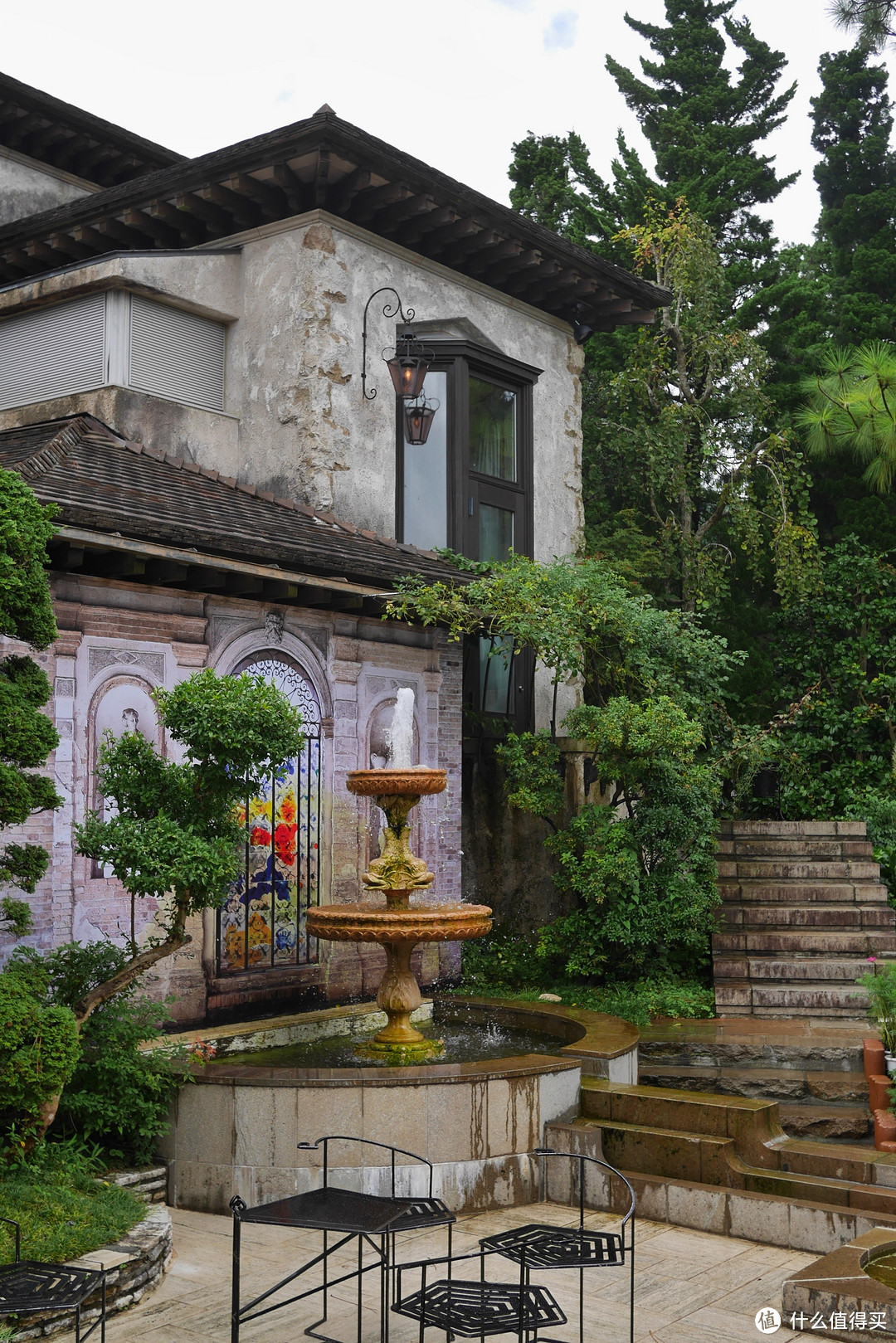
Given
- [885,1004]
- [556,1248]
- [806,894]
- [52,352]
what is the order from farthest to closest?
[806,894]
[52,352]
[885,1004]
[556,1248]

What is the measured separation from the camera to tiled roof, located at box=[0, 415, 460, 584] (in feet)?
28.4

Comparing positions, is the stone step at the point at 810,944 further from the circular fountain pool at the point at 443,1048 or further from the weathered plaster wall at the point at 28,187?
the weathered plaster wall at the point at 28,187

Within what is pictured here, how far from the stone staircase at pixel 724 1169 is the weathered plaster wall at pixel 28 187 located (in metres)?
11.6

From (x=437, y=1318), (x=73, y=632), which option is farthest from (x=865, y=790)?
(x=437, y=1318)

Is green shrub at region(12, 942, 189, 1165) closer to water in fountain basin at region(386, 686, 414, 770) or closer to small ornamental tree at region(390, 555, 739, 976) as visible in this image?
water in fountain basin at region(386, 686, 414, 770)

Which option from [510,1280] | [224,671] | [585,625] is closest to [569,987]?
[585,625]

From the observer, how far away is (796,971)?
12.0m

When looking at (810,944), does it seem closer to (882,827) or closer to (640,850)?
(640,850)

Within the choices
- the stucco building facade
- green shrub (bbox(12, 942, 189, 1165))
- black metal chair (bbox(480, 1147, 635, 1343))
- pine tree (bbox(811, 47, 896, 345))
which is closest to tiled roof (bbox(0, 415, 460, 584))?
the stucco building facade

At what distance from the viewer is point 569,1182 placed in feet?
25.6

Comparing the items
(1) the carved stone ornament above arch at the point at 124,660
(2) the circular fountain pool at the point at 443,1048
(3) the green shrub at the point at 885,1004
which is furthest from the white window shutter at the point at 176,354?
(3) the green shrub at the point at 885,1004

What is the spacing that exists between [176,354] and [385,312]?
2.17 meters

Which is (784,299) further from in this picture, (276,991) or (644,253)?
(276,991)

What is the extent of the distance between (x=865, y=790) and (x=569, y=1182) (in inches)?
406
